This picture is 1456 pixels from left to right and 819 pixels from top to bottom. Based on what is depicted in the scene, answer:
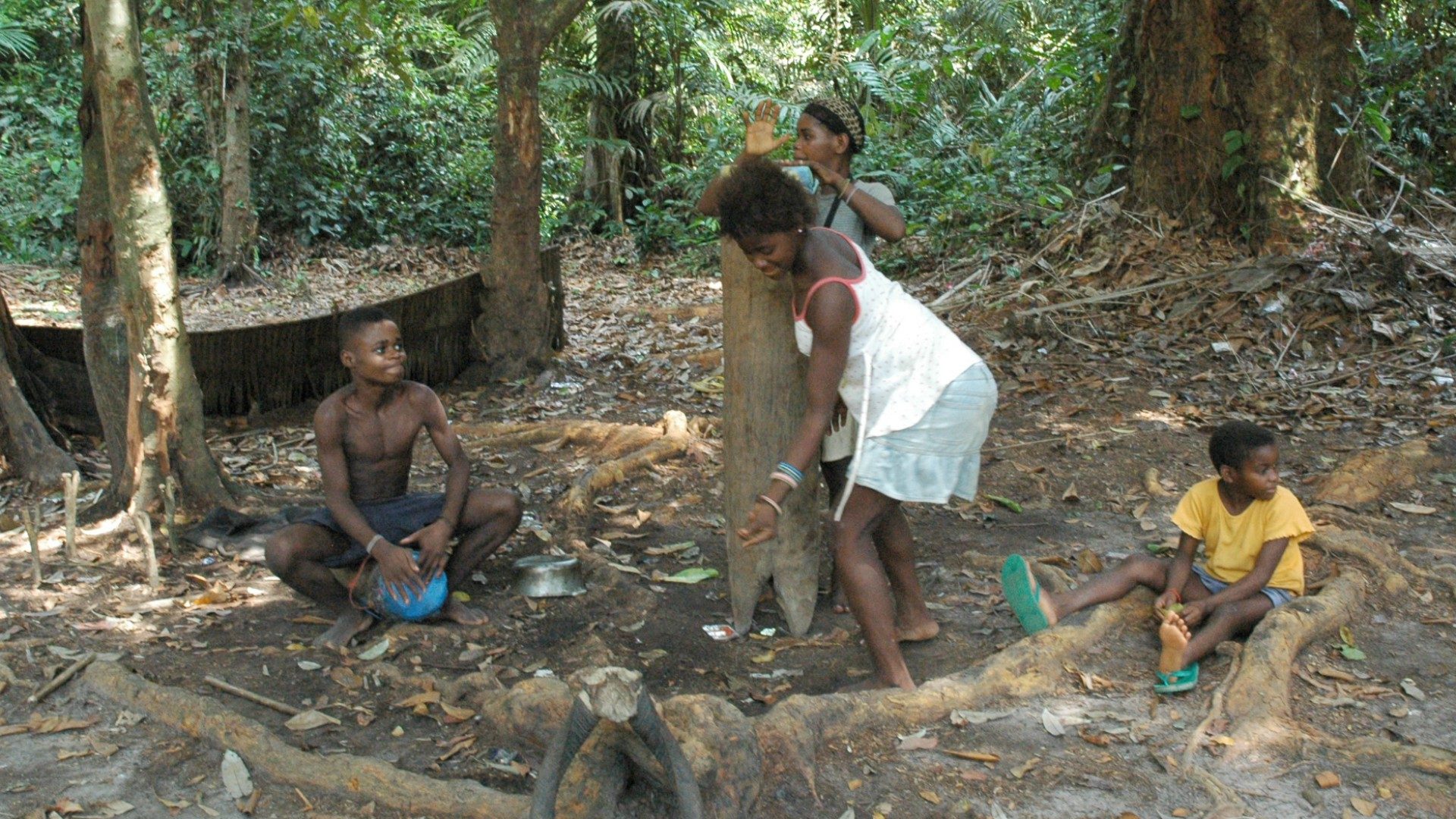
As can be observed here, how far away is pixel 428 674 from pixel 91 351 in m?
2.51

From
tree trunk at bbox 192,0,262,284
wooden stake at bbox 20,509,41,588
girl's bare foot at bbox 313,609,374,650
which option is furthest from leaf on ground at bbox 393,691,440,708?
tree trunk at bbox 192,0,262,284

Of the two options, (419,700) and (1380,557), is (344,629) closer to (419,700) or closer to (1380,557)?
(419,700)

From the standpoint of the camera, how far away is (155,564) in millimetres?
4324

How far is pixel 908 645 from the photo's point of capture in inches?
154

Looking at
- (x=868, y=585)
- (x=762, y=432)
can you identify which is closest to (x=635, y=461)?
(x=762, y=432)

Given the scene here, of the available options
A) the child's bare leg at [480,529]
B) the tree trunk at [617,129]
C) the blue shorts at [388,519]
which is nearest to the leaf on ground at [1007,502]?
the child's bare leg at [480,529]

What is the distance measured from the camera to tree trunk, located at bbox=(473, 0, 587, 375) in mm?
7156

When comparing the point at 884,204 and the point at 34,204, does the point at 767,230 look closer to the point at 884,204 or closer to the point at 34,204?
the point at 884,204

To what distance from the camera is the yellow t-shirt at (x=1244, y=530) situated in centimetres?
365

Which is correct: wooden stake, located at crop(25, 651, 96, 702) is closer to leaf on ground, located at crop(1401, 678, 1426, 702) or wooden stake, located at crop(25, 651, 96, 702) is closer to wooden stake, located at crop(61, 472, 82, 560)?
wooden stake, located at crop(61, 472, 82, 560)

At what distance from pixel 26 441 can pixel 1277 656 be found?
5374mm

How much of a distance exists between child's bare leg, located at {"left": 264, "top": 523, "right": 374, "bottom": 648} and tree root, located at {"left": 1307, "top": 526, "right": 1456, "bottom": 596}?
3.31 meters

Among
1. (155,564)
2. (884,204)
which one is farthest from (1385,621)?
(155,564)

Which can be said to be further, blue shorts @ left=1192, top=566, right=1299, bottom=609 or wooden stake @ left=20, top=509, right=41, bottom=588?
wooden stake @ left=20, top=509, right=41, bottom=588
